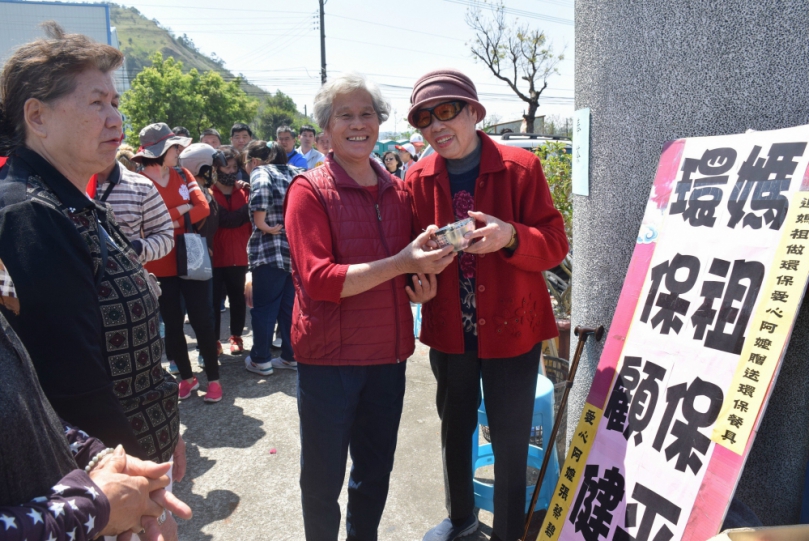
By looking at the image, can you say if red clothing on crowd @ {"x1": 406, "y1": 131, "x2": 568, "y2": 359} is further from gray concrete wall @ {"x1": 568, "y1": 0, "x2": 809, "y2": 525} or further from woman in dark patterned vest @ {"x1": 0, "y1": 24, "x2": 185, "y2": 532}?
woman in dark patterned vest @ {"x1": 0, "y1": 24, "x2": 185, "y2": 532}

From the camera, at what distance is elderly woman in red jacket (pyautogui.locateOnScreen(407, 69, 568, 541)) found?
2.13 meters

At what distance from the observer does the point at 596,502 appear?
1783mm

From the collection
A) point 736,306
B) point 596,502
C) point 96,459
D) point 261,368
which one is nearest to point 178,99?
point 261,368

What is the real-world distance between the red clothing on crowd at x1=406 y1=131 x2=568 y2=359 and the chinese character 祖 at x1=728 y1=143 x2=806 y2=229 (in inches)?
26.4

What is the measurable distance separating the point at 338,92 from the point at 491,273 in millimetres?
950

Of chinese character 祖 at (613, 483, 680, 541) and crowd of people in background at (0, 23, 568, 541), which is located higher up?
crowd of people in background at (0, 23, 568, 541)

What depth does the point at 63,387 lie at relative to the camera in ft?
4.12

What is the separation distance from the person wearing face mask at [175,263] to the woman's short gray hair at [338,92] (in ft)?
6.95

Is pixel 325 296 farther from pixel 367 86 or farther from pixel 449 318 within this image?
pixel 367 86

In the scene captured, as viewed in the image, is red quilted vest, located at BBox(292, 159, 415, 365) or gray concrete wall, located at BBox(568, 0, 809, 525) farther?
red quilted vest, located at BBox(292, 159, 415, 365)

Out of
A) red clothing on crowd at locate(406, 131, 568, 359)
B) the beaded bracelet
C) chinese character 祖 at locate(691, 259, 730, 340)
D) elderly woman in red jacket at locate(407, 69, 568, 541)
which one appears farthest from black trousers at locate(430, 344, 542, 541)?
the beaded bracelet

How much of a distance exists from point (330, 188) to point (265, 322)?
9.45 ft

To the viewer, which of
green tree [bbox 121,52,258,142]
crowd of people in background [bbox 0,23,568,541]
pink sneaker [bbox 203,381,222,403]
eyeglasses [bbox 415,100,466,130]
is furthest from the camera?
green tree [bbox 121,52,258,142]

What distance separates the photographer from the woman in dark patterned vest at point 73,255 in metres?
1.22
